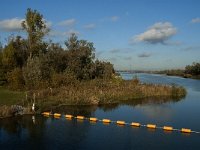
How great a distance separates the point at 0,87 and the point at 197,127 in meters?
31.4

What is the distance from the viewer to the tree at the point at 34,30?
5309 centimetres

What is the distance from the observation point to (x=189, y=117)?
104ft

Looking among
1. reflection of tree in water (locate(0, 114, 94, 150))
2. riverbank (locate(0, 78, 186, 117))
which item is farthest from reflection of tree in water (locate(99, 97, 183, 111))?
reflection of tree in water (locate(0, 114, 94, 150))

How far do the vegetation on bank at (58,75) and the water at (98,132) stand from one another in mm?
4236

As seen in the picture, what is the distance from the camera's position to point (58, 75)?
45.3 meters

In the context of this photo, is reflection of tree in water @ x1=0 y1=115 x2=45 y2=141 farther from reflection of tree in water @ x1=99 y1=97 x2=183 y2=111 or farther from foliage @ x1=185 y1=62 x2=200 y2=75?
foliage @ x1=185 y1=62 x2=200 y2=75

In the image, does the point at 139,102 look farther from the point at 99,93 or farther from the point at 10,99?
the point at 10,99

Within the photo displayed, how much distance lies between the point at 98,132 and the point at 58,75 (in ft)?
71.1

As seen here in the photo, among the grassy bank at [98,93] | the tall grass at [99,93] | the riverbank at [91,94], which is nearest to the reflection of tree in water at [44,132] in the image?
the riverbank at [91,94]

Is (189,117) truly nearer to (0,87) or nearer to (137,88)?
(137,88)

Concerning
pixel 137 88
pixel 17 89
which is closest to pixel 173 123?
pixel 137 88

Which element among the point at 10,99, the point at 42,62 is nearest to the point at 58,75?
the point at 42,62

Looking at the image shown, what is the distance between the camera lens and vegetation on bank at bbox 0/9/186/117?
130 feet

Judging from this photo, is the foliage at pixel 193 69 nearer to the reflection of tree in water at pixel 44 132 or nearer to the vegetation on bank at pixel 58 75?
the vegetation on bank at pixel 58 75
